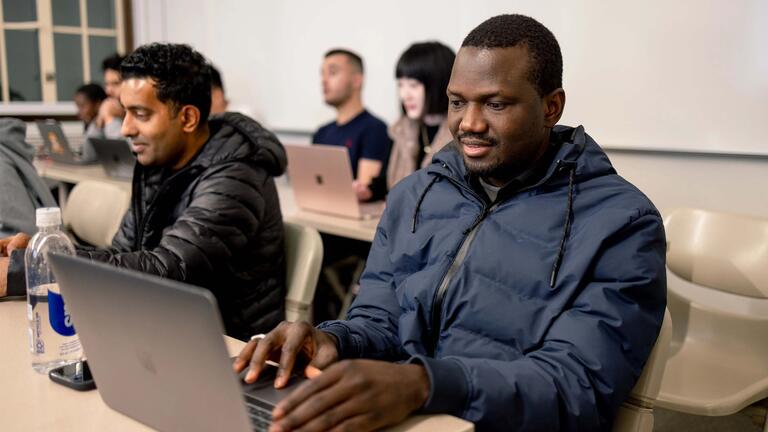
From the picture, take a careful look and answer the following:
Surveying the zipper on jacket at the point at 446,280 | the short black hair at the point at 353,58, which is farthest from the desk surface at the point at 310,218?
the zipper on jacket at the point at 446,280

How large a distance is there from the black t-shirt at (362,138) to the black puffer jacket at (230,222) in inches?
64.7

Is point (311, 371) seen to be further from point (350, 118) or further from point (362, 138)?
point (350, 118)

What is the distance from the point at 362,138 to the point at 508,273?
2.40 meters

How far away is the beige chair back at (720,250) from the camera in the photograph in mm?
1895

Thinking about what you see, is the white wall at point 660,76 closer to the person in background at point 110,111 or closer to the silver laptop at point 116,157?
the silver laptop at point 116,157

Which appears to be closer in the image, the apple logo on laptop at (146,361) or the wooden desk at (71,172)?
the apple logo on laptop at (146,361)

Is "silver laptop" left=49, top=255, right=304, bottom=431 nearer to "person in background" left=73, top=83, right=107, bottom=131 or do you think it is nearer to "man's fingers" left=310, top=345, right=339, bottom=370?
"man's fingers" left=310, top=345, right=339, bottom=370

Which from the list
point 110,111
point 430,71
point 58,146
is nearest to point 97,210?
point 430,71

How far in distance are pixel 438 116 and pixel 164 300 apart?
2.40 m

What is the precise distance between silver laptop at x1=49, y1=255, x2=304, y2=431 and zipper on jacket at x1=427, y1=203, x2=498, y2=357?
1.29ft

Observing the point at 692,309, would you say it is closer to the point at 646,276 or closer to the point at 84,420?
the point at 646,276

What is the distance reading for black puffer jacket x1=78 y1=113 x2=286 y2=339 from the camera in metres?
1.63

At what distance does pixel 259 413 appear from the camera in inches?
33.7

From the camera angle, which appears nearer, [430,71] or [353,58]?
[430,71]
